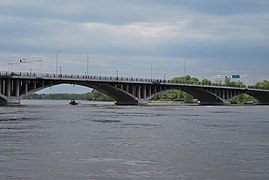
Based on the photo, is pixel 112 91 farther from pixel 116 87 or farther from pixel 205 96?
pixel 205 96

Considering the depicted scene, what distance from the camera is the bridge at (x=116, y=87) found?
12188cm

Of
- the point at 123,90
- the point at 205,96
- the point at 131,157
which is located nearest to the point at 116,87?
the point at 123,90

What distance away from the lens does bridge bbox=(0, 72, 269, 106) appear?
12188 centimetres

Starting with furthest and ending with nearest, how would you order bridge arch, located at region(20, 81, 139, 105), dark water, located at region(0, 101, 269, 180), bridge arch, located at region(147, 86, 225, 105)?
bridge arch, located at region(147, 86, 225, 105), bridge arch, located at region(20, 81, 139, 105), dark water, located at region(0, 101, 269, 180)

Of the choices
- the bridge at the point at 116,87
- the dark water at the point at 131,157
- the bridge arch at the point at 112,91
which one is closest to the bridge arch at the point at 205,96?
the bridge at the point at 116,87

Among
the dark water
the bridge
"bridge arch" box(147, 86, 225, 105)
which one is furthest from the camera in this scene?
"bridge arch" box(147, 86, 225, 105)

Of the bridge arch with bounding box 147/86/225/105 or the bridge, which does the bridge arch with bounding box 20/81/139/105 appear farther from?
the bridge arch with bounding box 147/86/225/105

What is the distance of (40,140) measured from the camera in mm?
36625

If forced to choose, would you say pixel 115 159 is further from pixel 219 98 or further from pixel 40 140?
pixel 219 98

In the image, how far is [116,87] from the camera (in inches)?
5615

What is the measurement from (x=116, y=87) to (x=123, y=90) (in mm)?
4203

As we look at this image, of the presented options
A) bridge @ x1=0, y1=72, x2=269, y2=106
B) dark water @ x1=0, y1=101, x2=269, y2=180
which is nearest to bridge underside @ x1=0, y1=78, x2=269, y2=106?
bridge @ x1=0, y1=72, x2=269, y2=106

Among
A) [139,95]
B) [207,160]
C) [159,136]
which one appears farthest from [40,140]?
[139,95]

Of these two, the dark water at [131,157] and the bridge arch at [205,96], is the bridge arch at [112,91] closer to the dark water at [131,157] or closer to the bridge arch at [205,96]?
the bridge arch at [205,96]
